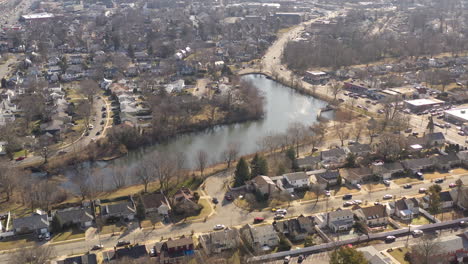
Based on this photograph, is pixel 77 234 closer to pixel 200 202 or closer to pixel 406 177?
pixel 200 202

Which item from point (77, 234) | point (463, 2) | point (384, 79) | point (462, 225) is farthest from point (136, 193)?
point (463, 2)

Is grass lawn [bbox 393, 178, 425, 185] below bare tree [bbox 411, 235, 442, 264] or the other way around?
below

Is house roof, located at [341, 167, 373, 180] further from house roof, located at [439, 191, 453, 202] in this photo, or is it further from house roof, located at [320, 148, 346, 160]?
house roof, located at [439, 191, 453, 202]

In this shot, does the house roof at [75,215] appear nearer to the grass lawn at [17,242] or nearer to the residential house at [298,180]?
the grass lawn at [17,242]

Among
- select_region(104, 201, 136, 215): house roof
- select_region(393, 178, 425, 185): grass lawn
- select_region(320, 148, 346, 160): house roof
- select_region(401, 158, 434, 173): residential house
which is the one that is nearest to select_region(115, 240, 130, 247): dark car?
select_region(104, 201, 136, 215): house roof

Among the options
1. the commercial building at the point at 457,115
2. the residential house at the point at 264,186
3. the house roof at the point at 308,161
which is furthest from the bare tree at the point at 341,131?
the residential house at the point at 264,186

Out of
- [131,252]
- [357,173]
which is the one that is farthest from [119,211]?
[357,173]
